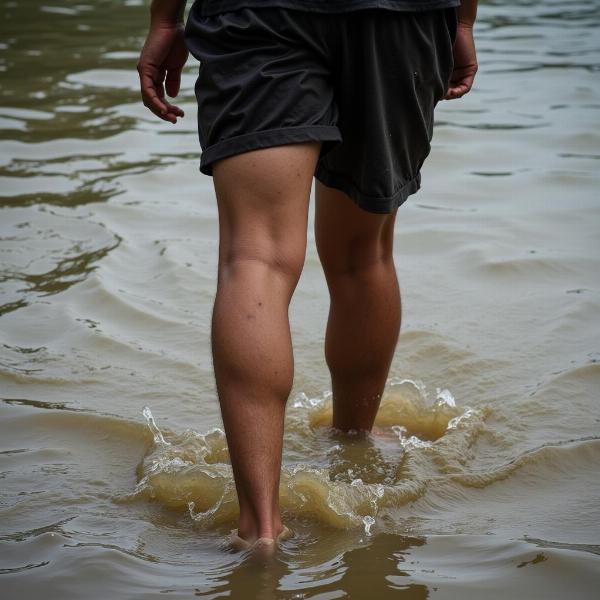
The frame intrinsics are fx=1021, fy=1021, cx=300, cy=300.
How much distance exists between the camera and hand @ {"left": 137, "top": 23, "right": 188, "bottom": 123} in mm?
2088

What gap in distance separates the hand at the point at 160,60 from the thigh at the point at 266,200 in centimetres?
32

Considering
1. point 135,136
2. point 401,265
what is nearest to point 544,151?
point 401,265

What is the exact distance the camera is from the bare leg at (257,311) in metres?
1.83

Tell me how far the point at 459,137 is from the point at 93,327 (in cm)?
293

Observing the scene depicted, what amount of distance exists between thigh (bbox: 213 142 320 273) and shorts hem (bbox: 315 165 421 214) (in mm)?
195

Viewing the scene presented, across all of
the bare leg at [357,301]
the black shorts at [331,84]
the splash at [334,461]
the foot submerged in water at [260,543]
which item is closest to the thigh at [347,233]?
the bare leg at [357,301]

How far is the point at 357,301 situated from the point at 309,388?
60 cm

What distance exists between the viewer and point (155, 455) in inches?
94.8

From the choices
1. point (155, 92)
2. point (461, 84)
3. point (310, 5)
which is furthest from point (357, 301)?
point (310, 5)

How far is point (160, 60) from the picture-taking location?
2.12 metres

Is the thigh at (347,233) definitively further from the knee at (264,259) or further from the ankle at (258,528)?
the ankle at (258,528)

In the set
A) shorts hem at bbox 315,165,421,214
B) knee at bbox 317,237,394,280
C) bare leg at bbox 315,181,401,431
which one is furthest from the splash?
shorts hem at bbox 315,165,421,214

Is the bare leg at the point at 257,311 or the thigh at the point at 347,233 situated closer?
the bare leg at the point at 257,311

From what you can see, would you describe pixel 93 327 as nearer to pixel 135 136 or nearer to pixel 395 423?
pixel 395 423
